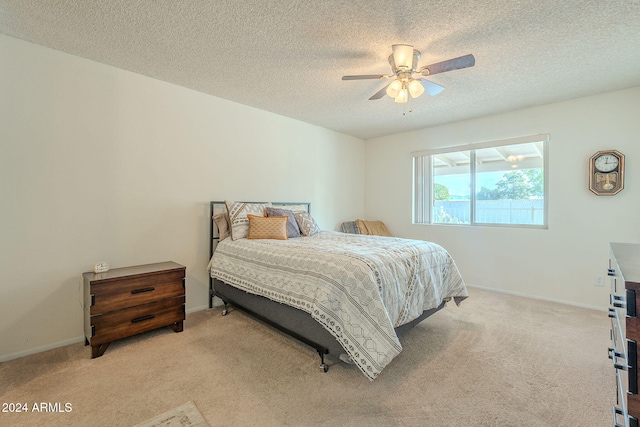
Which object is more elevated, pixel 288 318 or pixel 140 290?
pixel 140 290

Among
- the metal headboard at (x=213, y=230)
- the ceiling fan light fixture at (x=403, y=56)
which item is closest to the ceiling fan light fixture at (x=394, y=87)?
the ceiling fan light fixture at (x=403, y=56)

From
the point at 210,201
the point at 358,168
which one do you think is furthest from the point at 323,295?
Answer: the point at 358,168

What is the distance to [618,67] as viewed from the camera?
2633mm

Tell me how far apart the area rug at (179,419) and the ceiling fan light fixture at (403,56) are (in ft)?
9.03

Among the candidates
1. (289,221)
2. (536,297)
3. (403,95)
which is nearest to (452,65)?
(403,95)

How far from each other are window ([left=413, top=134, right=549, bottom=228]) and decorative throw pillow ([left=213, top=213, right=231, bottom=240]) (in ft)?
10.8

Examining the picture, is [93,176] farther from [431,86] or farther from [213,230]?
[431,86]

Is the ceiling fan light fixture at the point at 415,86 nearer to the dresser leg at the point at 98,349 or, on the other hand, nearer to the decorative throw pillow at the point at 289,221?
the decorative throw pillow at the point at 289,221

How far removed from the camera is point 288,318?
7.31 ft

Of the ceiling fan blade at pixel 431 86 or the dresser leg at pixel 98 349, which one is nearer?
the dresser leg at pixel 98 349

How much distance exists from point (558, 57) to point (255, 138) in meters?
3.36

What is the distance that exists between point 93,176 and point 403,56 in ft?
9.67

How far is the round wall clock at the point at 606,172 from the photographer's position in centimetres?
314

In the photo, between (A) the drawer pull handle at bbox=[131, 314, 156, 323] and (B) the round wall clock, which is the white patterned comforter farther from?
(B) the round wall clock
